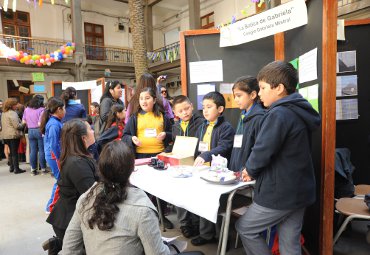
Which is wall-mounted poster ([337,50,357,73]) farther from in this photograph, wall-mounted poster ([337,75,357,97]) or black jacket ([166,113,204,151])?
black jacket ([166,113,204,151])

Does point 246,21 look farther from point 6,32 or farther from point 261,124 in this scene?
point 6,32

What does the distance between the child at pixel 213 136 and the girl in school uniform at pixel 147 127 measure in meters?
0.49

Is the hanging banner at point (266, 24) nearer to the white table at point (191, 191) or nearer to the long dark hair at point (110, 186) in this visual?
the white table at point (191, 191)

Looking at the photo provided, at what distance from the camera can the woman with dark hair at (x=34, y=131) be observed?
209 inches

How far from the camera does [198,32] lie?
3064 mm

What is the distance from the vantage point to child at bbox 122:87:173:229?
2619 millimetres

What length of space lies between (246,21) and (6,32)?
13679 mm

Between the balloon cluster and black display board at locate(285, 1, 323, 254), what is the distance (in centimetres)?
1089

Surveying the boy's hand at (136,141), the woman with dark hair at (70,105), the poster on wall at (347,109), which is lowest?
Result: the boy's hand at (136,141)

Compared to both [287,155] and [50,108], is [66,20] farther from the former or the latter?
[287,155]

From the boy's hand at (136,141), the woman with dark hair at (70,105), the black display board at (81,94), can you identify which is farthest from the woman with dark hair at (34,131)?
the boy's hand at (136,141)

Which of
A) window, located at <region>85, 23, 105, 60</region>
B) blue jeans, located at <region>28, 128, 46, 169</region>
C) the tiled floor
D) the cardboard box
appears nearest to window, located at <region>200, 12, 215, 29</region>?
window, located at <region>85, 23, 105, 60</region>

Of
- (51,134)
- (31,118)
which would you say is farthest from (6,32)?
(51,134)

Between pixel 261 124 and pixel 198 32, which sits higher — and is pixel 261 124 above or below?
below
